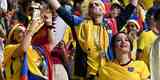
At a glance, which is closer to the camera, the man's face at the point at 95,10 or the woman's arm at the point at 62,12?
the woman's arm at the point at 62,12

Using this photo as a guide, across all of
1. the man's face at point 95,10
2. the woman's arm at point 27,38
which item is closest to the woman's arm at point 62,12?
the woman's arm at point 27,38

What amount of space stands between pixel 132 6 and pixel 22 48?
2107 millimetres

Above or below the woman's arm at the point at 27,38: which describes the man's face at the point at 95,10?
above

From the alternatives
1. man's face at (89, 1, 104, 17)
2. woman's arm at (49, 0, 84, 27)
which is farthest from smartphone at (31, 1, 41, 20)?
man's face at (89, 1, 104, 17)

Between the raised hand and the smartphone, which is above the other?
the smartphone

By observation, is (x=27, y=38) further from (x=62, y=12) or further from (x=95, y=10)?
(x=95, y=10)

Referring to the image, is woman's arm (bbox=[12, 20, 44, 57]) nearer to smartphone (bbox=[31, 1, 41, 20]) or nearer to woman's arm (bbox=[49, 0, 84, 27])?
smartphone (bbox=[31, 1, 41, 20])

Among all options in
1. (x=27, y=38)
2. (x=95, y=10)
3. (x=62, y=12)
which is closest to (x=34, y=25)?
(x=27, y=38)

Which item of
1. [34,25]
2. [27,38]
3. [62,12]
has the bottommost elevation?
[27,38]

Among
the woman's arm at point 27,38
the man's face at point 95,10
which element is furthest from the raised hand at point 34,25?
the man's face at point 95,10

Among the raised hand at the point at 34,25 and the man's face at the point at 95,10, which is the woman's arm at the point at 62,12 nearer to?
the raised hand at the point at 34,25

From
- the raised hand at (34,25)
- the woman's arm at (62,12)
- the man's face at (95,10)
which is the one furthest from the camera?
the man's face at (95,10)

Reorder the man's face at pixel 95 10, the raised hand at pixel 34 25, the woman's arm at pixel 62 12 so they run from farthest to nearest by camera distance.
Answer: the man's face at pixel 95 10 → the woman's arm at pixel 62 12 → the raised hand at pixel 34 25

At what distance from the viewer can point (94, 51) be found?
370 inches
